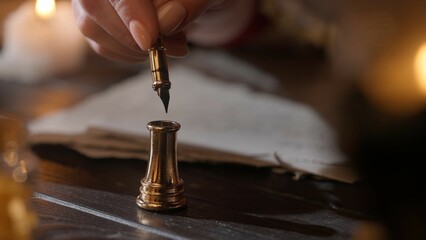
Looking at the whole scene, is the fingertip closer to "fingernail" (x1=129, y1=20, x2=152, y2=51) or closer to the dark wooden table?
"fingernail" (x1=129, y1=20, x2=152, y2=51)

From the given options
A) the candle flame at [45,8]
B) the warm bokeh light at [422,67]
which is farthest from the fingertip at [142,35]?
the candle flame at [45,8]

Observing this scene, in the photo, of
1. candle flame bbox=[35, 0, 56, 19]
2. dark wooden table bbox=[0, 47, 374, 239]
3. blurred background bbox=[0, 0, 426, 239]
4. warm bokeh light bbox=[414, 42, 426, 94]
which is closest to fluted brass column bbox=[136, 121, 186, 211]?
dark wooden table bbox=[0, 47, 374, 239]

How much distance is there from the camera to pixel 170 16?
0.59 metres

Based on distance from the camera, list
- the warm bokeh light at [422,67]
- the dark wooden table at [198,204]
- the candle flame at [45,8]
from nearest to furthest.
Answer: the dark wooden table at [198,204] → the warm bokeh light at [422,67] → the candle flame at [45,8]

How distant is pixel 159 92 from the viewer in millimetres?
571

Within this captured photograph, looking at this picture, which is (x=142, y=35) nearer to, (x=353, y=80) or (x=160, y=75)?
(x=160, y=75)

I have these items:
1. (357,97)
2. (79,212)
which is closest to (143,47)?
(79,212)

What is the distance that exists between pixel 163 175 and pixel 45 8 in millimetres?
683

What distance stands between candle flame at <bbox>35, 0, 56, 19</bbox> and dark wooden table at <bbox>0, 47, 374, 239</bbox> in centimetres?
49

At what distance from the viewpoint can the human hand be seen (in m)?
0.58

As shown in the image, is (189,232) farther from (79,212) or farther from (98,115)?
(98,115)

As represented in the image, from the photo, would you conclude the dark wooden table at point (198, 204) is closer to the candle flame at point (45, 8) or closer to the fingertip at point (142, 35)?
the fingertip at point (142, 35)

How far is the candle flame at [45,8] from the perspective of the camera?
46.1 inches

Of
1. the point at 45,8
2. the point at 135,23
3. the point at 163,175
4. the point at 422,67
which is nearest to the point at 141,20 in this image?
the point at 135,23
